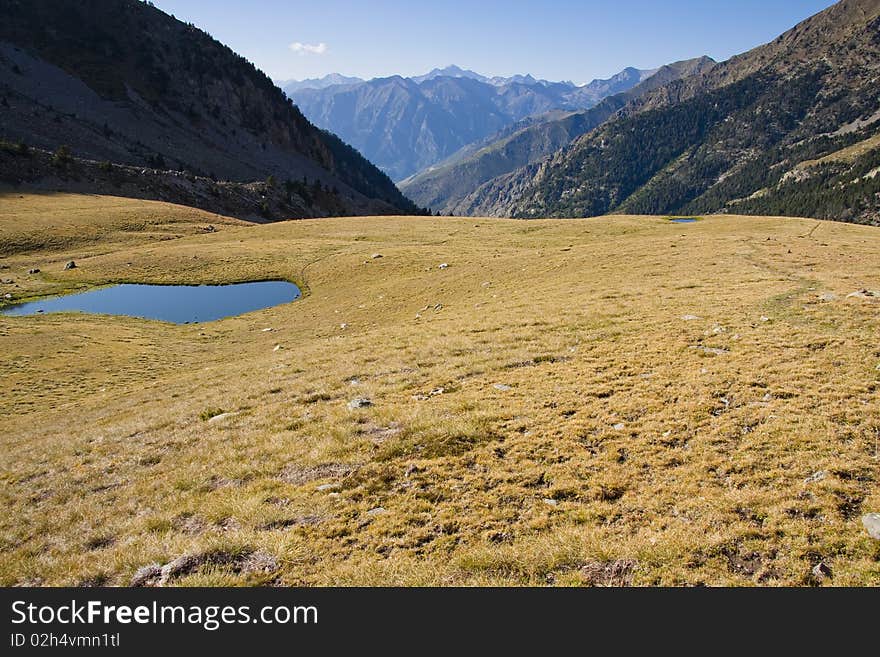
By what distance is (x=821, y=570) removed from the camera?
23.7 ft

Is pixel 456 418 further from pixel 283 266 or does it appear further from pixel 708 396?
pixel 283 266

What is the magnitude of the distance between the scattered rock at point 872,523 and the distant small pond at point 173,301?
41.9 meters

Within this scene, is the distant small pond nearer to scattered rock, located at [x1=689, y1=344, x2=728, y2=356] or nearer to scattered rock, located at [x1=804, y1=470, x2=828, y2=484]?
scattered rock, located at [x1=689, y1=344, x2=728, y2=356]

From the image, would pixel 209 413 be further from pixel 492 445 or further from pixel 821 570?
pixel 821 570

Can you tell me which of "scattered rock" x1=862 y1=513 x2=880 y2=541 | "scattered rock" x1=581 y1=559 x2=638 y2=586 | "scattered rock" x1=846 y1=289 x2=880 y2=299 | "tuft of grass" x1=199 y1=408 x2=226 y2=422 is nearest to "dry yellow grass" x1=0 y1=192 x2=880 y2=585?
"scattered rock" x1=581 y1=559 x2=638 y2=586

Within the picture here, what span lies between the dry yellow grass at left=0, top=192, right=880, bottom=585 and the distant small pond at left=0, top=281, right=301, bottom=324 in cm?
1077

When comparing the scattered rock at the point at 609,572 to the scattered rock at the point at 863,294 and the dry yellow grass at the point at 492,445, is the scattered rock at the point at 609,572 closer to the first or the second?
the dry yellow grass at the point at 492,445

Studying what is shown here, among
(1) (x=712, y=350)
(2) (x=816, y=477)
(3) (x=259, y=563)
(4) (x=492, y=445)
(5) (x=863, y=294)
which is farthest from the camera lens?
(5) (x=863, y=294)

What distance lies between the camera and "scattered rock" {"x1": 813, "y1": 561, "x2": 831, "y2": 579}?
716 centimetres

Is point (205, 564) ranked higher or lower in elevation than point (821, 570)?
lower

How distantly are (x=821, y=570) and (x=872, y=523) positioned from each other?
1732 millimetres

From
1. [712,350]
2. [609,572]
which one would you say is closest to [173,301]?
[712,350]

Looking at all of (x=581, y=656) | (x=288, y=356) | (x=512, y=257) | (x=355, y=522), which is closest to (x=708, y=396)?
(x=581, y=656)

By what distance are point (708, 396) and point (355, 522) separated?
10500mm
